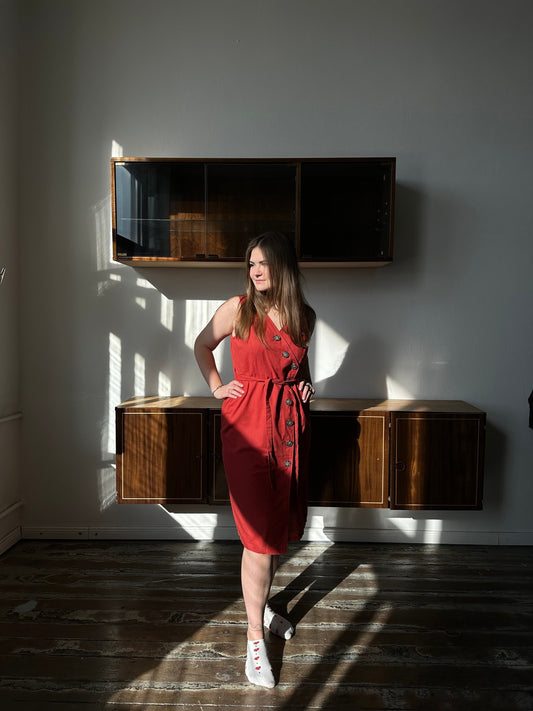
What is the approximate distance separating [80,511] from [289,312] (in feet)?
6.80

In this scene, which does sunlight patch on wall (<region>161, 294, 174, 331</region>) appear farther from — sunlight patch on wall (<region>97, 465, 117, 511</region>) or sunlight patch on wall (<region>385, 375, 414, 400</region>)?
sunlight patch on wall (<region>385, 375, 414, 400</region>)

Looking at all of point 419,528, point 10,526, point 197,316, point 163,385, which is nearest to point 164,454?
point 163,385

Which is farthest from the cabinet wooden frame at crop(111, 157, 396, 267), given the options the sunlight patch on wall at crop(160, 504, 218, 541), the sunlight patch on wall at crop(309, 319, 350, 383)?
the sunlight patch on wall at crop(160, 504, 218, 541)

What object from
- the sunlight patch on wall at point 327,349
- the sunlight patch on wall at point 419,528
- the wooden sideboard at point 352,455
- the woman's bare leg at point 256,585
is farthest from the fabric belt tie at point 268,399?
the sunlight patch on wall at point 419,528

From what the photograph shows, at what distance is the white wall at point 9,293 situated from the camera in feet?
9.77

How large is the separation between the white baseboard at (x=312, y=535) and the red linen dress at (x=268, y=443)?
1.23m

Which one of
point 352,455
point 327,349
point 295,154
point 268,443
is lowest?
point 352,455

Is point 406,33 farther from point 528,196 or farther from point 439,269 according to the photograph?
point 439,269

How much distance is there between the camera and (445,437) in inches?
110

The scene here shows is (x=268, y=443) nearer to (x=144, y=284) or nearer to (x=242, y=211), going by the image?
(x=242, y=211)

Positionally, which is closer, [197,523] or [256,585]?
[256,585]

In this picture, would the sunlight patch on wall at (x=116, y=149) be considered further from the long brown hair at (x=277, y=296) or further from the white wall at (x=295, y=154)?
the long brown hair at (x=277, y=296)

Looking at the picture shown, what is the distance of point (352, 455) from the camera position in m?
2.80

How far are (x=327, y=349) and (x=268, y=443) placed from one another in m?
1.33
